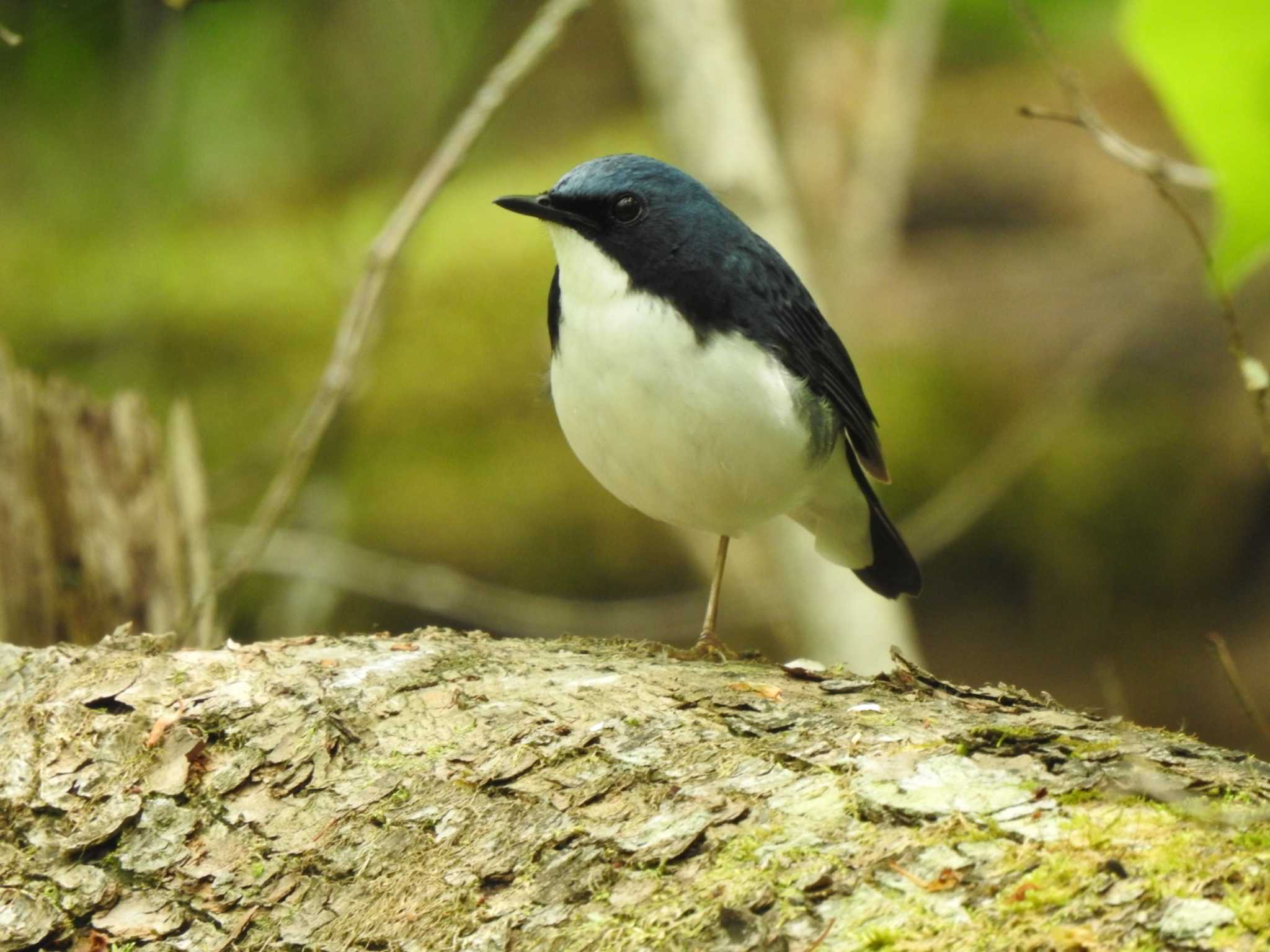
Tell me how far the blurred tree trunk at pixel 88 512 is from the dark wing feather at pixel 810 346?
2.00 metres

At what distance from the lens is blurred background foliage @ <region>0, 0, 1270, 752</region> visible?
768 cm

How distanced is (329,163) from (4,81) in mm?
2421

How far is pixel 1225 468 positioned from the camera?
25.1ft

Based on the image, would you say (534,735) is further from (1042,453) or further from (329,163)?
(329,163)

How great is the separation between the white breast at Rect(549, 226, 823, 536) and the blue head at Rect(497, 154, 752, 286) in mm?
46

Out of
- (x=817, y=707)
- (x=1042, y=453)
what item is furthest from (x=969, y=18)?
(x=817, y=707)

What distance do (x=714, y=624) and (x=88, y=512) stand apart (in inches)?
79.1

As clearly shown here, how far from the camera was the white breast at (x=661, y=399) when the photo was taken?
9.98 ft

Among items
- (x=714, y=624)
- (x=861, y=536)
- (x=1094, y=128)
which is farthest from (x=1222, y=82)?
(x=861, y=536)

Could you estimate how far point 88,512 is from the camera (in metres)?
4.16

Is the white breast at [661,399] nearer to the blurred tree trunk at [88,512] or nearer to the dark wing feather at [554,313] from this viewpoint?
the dark wing feather at [554,313]

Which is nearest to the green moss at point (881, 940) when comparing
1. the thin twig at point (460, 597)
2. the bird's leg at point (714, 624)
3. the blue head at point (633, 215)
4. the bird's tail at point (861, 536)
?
the bird's leg at point (714, 624)

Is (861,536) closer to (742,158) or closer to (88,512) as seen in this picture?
(742,158)

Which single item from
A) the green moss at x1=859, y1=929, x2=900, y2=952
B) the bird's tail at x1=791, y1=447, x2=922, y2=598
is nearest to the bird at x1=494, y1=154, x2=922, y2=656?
the bird's tail at x1=791, y1=447, x2=922, y2=598
